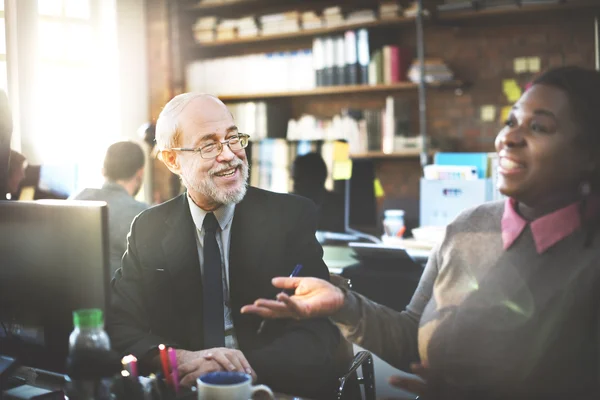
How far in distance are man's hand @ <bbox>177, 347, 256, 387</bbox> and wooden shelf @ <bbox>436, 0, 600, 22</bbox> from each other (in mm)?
3568

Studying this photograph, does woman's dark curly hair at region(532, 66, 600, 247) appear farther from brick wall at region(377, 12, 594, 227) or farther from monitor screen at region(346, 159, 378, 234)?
brick wall at region(377, 12, 594, 227)

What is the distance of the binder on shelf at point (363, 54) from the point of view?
471 cm

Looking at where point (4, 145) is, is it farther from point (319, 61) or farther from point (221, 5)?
point (221, 5)

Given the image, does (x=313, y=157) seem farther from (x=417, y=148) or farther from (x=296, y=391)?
(x=296, y=391)

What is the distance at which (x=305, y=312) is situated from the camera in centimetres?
122

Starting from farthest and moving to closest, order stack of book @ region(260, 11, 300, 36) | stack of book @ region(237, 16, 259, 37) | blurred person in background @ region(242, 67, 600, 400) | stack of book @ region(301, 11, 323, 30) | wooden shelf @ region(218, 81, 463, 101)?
stack of book @ region(237, 16, 259, 37) → stack of book @ region(260, 11, 300, 36) → stack of book @ region(301, 11, 323, 30) → wooden shelf @ region(218, 81, 463, 101) → blurred person in background @ region(242, 67, 600, 400)

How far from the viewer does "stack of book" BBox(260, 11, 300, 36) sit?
5.02 metres

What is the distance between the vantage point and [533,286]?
1.23 metres

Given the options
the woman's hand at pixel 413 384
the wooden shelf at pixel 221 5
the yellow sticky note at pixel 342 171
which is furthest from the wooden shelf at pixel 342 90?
the woman's hand at pixel 413 384

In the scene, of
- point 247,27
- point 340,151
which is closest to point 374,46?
point 247,27

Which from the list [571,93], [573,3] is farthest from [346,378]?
[573,3]

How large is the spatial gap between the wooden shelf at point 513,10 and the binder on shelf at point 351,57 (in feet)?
1.96

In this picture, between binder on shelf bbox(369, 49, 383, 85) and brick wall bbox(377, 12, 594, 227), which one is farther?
binder on shelf bbox(369, 49, 383, 85)

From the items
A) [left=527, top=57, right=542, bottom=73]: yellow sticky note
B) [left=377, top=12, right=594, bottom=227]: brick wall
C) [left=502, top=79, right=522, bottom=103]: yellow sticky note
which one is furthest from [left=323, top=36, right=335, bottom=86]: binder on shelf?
[left=527, top=57, right=542, bottom=73]: yellow sticky note
